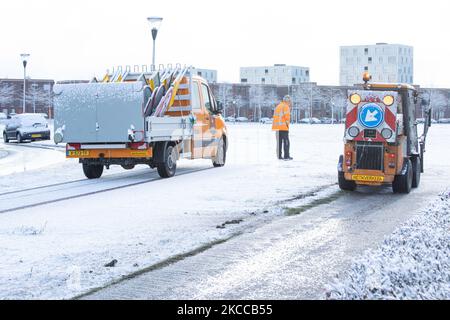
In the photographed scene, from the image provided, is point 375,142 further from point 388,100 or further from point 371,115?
point 388,100

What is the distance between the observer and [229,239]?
26.0 feet

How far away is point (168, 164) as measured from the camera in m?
15.4

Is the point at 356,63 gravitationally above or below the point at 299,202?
above

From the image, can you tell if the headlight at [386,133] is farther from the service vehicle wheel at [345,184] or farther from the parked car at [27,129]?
the parked car at [27,129]

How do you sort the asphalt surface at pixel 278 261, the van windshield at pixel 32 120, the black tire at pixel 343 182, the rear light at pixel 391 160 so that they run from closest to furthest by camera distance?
1. the asphalt surface at pixel 278 261
2. the rear light at pixel 391 160
3. the black tire at pixel 343 182
4. the van windshield at pixel 32 120

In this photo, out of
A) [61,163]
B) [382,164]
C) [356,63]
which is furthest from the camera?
[356,63]

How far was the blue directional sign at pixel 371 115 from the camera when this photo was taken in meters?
12.2

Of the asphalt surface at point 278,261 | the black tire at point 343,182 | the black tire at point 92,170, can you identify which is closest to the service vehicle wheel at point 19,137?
the black tire at point 92,170

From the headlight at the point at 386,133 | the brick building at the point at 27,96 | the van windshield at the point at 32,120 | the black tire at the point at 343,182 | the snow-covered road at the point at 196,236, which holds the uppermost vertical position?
the brick building at the point at 27,96

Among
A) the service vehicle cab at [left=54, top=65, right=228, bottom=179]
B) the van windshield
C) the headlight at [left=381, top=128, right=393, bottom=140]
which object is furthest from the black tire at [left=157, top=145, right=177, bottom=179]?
the van windshield

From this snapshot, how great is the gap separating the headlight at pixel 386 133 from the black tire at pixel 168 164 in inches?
203

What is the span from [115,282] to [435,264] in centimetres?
288
